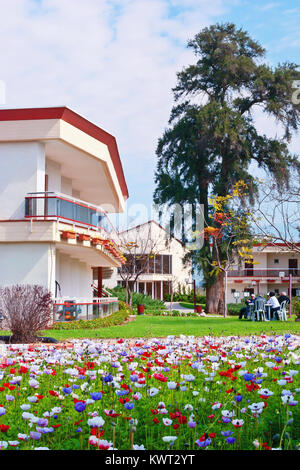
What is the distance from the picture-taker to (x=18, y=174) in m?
21.1

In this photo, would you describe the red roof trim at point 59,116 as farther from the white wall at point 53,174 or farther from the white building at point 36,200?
the white wall at point 53,174

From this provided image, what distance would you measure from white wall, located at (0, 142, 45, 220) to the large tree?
1385 cm

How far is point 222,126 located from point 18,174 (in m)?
14.9

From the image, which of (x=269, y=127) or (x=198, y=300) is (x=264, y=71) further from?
(x=198, y=300)

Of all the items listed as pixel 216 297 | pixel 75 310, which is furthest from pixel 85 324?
pixel 216 297

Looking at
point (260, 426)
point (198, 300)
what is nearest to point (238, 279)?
point (198, 300)

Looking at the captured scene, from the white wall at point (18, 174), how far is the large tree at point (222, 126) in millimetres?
13848

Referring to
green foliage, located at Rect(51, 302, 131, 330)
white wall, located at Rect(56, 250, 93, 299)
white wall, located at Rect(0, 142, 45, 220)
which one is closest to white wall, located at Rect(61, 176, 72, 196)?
white wall, located at Rect(56, 250, 93, 299)

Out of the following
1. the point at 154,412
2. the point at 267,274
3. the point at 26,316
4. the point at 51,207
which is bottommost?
the point at 154,412

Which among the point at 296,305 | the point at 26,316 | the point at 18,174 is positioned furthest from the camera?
the point at 296,305

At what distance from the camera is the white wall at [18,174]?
2089 centimetres

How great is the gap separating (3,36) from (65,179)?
14.5 m

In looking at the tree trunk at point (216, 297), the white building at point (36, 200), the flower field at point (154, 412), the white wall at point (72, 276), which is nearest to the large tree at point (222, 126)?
the tree trunk at point (216, 297)

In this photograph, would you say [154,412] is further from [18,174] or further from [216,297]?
[216,297]
